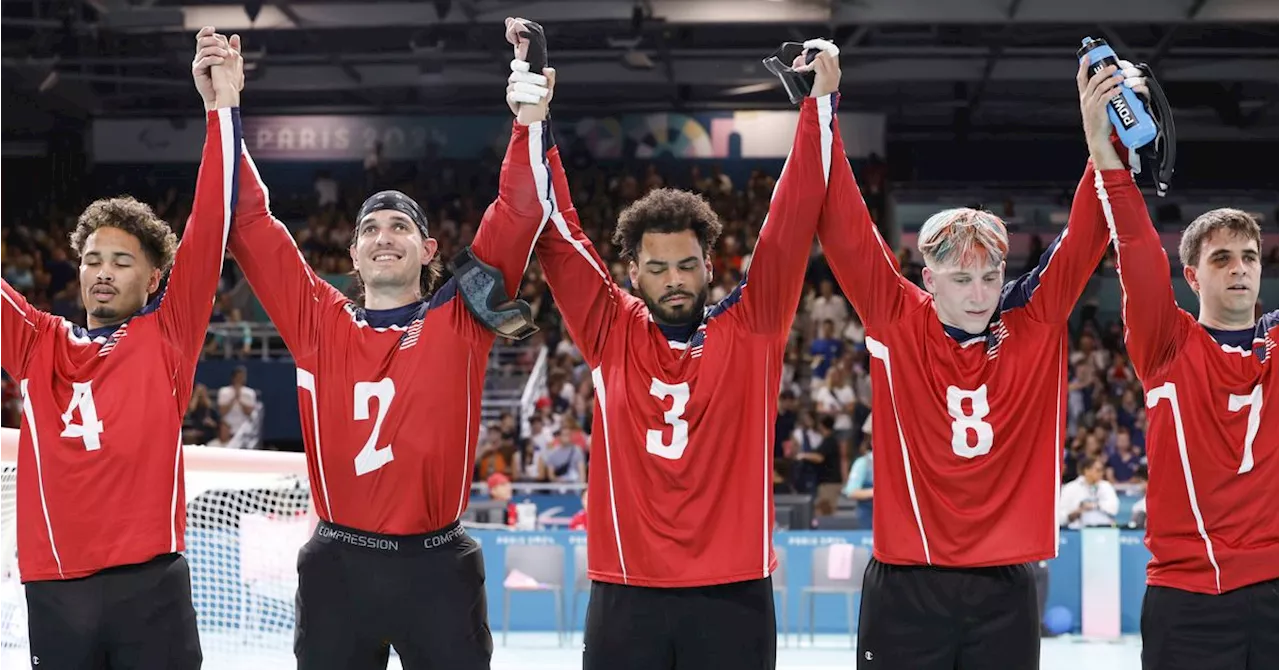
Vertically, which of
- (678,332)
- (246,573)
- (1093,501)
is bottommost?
(246,573)

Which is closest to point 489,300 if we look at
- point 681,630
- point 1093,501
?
point 681,630

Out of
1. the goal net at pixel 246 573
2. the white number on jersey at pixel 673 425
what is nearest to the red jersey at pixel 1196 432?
the white number on jersey at pixel 673 425

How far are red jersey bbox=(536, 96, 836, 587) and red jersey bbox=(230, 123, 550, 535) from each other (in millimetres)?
333

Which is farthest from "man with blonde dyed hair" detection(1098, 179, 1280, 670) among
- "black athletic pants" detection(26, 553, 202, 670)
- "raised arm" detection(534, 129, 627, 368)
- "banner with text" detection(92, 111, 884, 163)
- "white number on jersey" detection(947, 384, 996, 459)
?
"banner with text" detection(92, 111, 884, 163)

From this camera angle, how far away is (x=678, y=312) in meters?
4.68

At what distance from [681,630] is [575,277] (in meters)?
1.28

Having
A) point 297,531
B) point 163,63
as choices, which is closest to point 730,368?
point 297,531

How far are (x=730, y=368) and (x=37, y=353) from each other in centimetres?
244

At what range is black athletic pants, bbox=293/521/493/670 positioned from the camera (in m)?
4.44

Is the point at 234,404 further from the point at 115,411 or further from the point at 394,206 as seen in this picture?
the point at 394,206

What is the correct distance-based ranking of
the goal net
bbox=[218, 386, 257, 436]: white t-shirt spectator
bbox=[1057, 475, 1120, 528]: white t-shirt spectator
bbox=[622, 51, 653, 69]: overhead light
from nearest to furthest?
the goal net
bbox=[1057, 475, 1120, 528]: white t-shirt spectator
bbox=[218, 386, 257, 436]: white t-shirt spectator
bbox=[622, 51, 653, 69]: overhead light

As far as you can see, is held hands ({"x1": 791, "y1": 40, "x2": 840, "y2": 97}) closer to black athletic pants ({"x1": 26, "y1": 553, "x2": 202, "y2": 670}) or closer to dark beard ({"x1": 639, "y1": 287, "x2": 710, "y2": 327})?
dark beard ({"x1": 639, "y1": 287, "x2": 710, "y2": 327})

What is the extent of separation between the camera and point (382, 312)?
4.82m

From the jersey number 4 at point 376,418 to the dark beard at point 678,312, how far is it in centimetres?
92
